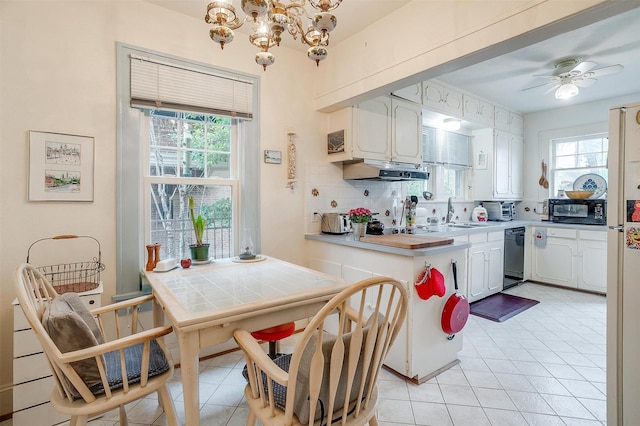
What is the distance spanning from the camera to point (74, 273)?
1.93m

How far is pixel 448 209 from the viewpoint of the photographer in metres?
4.12

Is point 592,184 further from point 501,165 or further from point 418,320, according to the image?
point 418,320

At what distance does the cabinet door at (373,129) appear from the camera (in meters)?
2.84

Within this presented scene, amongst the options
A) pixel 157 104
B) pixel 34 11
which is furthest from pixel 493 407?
pixel 34 11

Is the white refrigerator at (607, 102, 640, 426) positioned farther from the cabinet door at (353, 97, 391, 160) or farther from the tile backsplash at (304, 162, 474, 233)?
the tile backsplash at (304, 162, 474, 233)

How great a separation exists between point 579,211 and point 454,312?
10.6 feet

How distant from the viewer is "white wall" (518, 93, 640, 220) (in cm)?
427

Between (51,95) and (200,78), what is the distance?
91 centimetres

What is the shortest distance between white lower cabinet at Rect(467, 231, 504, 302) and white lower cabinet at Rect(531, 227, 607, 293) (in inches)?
35.2

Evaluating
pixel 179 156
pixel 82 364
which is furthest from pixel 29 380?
pixel 179 156

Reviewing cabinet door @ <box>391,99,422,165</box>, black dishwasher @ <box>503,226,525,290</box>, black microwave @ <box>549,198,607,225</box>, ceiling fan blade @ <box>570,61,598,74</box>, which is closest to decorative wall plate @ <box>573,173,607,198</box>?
black microwave @ <box>549,198,607,225</box>

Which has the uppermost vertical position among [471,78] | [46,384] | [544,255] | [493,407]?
[471,78]

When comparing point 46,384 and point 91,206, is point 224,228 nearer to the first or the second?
point 91,206

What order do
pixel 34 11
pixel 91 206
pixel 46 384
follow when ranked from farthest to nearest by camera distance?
pixel 91 206
pixel 34 11
pixel 46 384
